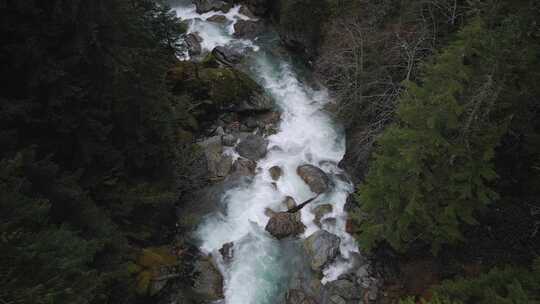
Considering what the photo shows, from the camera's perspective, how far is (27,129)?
24.2 ft

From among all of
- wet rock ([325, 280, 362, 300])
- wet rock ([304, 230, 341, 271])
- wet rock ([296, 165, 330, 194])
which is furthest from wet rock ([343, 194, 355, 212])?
wet rock ([325, 280, 362, 300])

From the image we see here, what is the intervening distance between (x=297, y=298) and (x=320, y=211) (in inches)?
139

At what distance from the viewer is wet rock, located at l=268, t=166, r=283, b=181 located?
14638mm

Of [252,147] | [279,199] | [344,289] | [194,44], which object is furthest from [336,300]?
[194,44]

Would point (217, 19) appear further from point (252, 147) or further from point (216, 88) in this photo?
point (252, 147)

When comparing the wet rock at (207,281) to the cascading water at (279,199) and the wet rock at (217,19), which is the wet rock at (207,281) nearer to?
the cascading water at (279,199)

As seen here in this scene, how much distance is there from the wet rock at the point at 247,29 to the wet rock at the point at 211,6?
7.70 ft

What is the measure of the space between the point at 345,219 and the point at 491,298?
6576mm

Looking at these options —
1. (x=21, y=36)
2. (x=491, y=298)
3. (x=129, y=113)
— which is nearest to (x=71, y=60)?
(x=21, y=36)

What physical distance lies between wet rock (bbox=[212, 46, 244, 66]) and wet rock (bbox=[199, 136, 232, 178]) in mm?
5942

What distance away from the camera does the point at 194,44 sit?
20.2 metres

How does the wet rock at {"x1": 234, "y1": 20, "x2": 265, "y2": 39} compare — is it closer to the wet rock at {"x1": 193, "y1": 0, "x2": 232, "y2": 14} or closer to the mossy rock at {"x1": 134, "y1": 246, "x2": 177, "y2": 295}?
the wet rock at {"x1": 193, "y1": 0, "x2": 232, "y2": 14}

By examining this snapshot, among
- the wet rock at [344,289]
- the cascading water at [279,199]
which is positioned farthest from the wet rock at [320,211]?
the wet rock at [344,289]

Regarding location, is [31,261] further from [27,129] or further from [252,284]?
[252,284]
